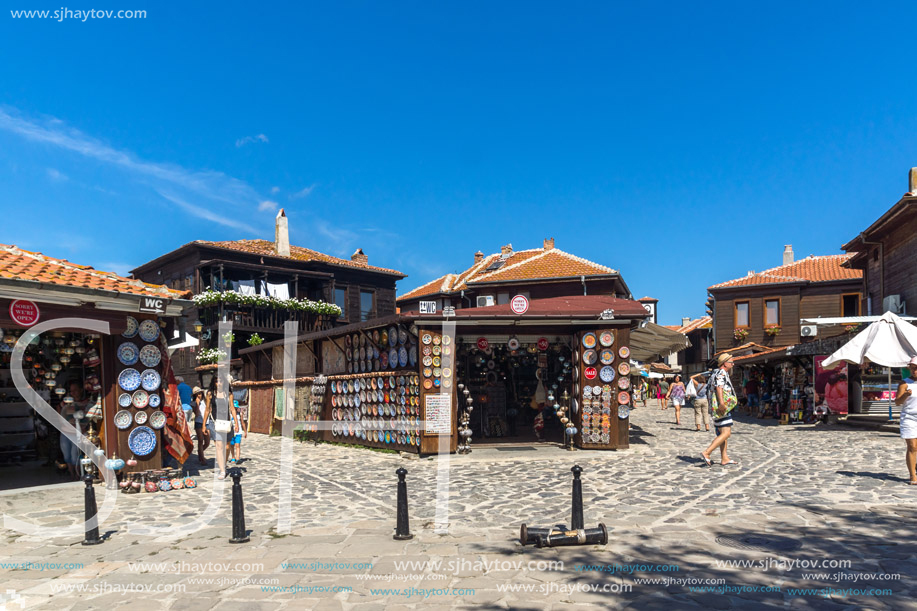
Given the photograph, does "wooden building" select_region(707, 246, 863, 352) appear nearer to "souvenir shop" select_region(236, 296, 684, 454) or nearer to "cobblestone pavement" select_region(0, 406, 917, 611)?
"souvenir shop" select_region(236, 296, 684, 454)

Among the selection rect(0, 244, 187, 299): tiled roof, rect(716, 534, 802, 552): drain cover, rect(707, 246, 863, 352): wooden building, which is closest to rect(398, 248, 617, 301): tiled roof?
rect(707, 246, 863, 352): wooden building

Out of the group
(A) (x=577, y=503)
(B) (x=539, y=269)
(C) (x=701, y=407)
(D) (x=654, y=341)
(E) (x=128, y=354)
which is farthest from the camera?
(B) (x=539, y=269)

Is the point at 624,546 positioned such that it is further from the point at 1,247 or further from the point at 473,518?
the point at 1,247

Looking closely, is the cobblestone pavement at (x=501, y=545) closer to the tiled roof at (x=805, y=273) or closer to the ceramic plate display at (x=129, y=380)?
the ceramic plate display at (x=129, y=380)

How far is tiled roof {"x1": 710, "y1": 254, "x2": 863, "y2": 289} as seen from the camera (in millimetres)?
34812

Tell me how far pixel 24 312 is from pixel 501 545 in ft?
25.3

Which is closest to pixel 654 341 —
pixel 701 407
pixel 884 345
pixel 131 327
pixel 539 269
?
pixel 701 407

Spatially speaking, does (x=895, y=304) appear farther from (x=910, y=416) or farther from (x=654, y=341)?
(x=910, y=416)

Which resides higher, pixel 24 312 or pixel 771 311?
pixel 771 311

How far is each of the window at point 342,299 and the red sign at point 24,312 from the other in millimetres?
26394

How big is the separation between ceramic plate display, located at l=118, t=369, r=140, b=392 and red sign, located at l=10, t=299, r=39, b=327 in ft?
5.06

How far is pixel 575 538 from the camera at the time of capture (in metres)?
6.25

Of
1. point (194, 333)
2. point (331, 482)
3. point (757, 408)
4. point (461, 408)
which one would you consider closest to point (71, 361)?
point (331, 482)

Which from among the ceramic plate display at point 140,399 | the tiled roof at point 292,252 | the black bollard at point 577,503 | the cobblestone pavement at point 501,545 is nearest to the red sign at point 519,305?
the cobblestone pavement at point 501,545
